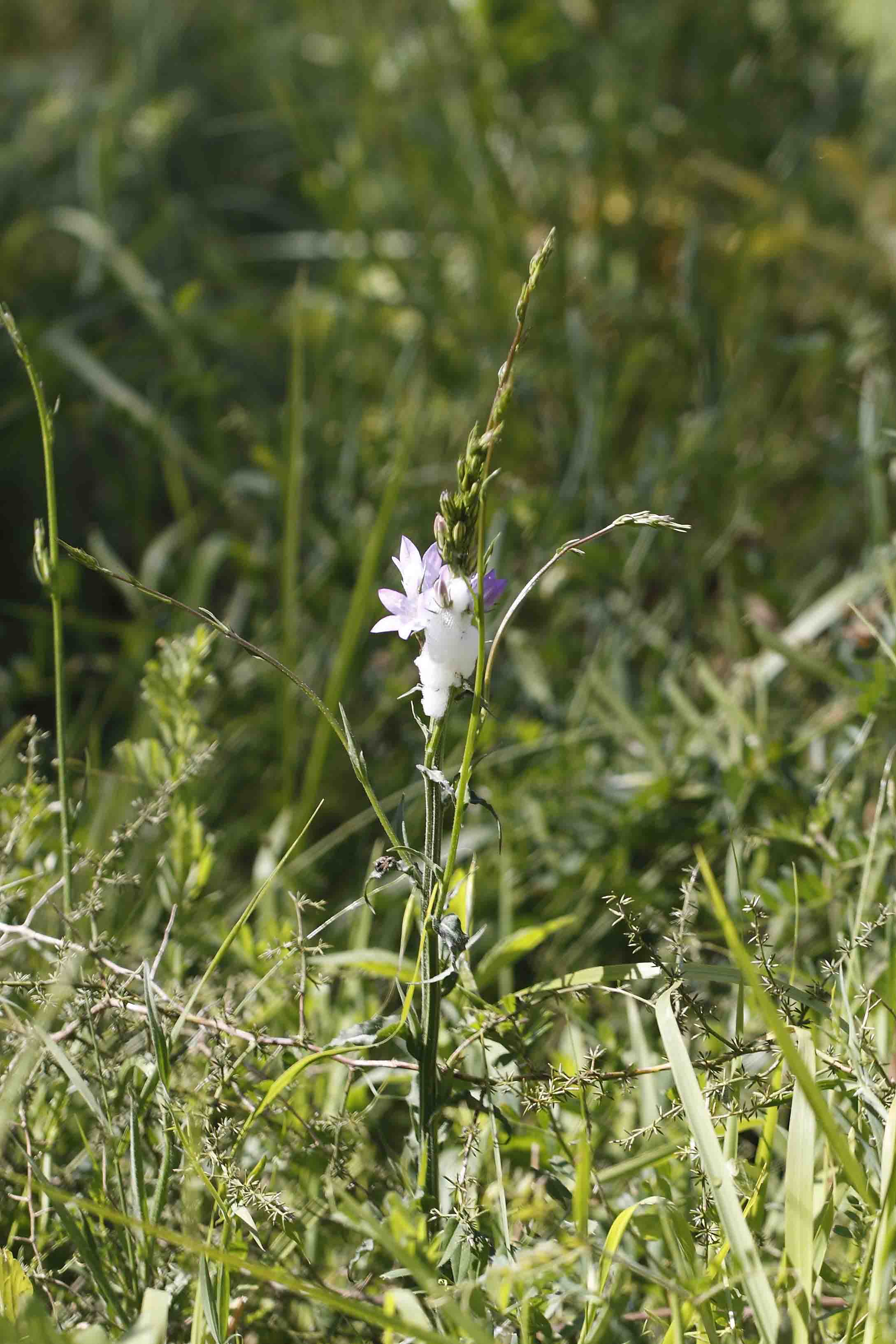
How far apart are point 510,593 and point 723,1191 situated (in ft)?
2.88

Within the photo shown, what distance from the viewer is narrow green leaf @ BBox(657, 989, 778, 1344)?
2.00 ft

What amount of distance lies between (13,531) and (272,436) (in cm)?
42

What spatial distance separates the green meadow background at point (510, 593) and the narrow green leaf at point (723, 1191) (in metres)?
0.01

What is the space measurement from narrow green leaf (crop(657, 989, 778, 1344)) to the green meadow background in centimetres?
1

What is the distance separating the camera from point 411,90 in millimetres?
2150

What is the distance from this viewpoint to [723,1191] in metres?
0.63

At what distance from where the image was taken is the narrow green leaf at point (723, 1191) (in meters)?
0.61

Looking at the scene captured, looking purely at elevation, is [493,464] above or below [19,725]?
below

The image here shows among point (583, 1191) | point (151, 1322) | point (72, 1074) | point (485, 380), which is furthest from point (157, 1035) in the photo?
point (485, 380)

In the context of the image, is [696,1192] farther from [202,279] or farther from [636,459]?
[202,279]

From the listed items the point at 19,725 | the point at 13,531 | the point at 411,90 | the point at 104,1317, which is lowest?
the point at 104,1317

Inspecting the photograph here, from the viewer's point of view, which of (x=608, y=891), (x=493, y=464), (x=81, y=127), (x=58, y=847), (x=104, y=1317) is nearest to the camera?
(x=104, y=1317)

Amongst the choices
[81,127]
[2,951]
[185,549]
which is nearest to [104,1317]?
[2,951]

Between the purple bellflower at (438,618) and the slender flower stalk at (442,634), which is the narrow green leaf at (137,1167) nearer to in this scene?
the slender flower stalk at (442,634)
